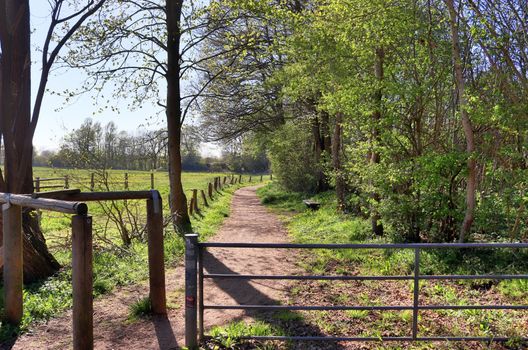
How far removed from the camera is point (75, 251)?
3.92 metres

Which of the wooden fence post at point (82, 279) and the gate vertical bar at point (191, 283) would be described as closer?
the wooden fence post at point (82, 279)

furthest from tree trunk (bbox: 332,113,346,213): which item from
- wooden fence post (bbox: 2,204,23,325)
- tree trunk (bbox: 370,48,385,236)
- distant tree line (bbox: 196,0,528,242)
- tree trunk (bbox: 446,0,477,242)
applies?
wooden fence post (bbox: 2,204,23,325)

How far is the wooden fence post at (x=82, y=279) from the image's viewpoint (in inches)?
154

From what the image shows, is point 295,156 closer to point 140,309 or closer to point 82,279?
point 140,309

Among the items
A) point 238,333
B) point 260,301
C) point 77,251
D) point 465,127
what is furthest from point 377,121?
point 77,251

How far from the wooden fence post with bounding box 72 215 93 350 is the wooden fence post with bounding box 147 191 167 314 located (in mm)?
1316

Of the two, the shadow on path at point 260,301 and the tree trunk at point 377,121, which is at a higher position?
the tree trunk at point 377,121

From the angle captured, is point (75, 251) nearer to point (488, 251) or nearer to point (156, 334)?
point (156, 334)

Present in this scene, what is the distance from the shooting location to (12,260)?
5012 mm

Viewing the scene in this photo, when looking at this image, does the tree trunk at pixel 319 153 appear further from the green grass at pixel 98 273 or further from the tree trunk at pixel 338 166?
the green grass at pixel 98 273

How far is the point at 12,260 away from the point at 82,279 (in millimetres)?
1702

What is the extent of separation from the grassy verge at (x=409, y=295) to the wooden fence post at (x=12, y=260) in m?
2.65

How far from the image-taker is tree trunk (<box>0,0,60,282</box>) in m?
7.29

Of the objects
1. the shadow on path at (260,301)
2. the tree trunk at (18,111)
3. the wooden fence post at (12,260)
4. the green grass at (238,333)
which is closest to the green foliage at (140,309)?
the shadow on path at (260,301)
